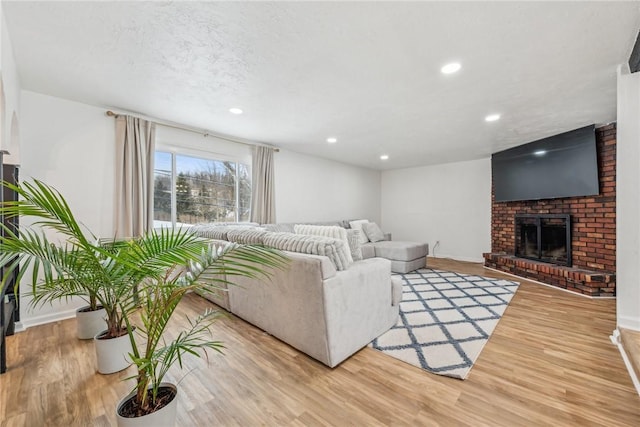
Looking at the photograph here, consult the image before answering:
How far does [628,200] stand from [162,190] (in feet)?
16.0

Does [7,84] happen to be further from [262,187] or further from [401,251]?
[401,251]

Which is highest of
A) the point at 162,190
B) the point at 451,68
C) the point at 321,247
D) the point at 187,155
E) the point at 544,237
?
the point at 451,68

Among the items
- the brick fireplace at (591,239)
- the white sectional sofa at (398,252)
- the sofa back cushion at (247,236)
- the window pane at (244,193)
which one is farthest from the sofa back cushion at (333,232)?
the brick fireplace at (591,239)

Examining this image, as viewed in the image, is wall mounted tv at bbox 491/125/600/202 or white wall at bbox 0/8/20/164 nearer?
white wall at bbox 0/8/20/164

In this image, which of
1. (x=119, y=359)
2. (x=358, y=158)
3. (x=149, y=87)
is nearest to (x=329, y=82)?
(x=149, y=87)

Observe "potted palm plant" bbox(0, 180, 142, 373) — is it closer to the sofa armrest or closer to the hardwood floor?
the hardwood floor

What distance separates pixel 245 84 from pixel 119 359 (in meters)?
2.38

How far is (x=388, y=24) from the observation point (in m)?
1.64

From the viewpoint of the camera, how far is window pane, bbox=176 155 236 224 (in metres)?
3.75

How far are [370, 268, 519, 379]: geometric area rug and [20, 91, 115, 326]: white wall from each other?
10.5 feet

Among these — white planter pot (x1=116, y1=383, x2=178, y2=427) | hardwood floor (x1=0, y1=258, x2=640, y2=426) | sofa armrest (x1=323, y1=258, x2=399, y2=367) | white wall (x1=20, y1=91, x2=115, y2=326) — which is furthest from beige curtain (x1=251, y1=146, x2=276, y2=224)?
white planter pot (x1=116, y1=383, x2=178, y2=427)

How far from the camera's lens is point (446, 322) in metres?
2.56

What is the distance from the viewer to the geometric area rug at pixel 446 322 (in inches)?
77.0

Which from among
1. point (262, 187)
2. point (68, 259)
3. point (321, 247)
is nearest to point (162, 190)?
point (262, 187)
